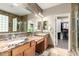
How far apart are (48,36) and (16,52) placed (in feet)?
1.99

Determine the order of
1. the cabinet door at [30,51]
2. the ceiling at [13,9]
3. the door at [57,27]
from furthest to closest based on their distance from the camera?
the door at [57,27], the cabinet door at [30,51], the ceiling at [13,9]

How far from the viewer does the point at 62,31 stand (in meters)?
1.84

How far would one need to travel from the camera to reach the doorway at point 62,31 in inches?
70.0

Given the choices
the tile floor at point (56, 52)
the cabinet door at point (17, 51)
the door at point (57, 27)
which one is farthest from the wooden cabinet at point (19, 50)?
the door at point (57, 27)

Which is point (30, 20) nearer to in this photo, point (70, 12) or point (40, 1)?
point (40, 1)

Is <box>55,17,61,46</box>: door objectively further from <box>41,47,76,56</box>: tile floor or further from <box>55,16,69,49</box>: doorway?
<box>41,47,76,56</box>: tile floor

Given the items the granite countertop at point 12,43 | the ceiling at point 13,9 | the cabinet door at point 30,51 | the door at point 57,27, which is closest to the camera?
the granite countertop at point 12,43

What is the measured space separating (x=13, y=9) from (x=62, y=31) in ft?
2.84

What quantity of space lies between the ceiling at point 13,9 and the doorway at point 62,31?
1.85 feet

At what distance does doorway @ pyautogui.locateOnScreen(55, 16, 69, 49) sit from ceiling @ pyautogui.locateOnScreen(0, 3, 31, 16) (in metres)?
0.56

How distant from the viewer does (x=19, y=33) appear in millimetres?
1768

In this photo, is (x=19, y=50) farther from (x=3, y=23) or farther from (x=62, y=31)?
(x=62, y=31)

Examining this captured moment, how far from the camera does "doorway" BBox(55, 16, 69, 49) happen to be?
178 cm

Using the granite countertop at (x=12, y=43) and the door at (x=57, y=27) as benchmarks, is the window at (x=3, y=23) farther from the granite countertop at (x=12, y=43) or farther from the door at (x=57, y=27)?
the door at (x=57, y=27)
